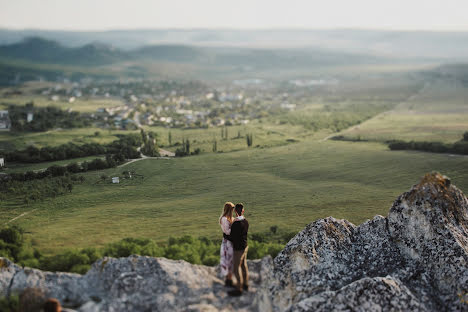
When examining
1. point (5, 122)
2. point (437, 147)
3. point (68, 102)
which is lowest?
point (437, 147)

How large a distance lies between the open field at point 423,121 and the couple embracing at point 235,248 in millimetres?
79275

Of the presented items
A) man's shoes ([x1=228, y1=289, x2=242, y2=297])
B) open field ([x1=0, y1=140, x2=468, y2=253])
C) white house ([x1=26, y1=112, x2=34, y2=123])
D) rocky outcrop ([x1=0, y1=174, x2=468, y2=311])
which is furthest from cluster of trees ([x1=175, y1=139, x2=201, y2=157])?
man's shoes ([x1=228, y1=289, x2=242, y2=297])

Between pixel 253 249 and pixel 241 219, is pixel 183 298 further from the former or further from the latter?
pixel 253 249

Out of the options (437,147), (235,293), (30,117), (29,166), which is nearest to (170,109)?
(30,117)

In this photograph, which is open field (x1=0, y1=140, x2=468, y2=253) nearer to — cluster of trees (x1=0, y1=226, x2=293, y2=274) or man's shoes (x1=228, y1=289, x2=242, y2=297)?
cluster of trees (x1=0, y1=226, x2=293, y2=274)

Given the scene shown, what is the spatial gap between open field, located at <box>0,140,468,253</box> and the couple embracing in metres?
15.8

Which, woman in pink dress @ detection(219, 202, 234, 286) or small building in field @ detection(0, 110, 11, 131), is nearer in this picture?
woman in pink dress @ detection(219, 202, 234, 286)

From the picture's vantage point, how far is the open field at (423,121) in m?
92.8

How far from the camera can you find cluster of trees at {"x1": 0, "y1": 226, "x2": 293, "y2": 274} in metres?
22.9

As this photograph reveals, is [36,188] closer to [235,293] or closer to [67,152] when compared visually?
[67,152]

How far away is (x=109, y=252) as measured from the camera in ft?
80.5

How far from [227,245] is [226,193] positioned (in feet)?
108

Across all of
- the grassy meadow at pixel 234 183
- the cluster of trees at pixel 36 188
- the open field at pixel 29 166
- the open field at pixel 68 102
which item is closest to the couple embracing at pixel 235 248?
the grassy meadow at pixel 234 183

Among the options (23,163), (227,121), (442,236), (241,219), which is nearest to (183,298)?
(241,219)
